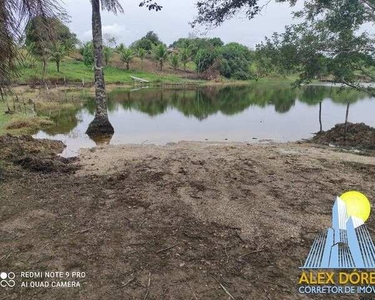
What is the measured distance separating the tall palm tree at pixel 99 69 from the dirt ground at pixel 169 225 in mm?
6521

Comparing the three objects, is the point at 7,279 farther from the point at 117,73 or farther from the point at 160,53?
the point at 160,53

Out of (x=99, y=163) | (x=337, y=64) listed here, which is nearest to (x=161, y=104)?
(x=337, y=64)

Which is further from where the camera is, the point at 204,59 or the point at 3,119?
the point at 204,59

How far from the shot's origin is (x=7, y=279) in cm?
337

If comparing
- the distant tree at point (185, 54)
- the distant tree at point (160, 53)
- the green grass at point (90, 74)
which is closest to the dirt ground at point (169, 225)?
the green grass at point (90, 74)

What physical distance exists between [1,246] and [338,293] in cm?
401

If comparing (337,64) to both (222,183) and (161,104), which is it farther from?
(161,104)

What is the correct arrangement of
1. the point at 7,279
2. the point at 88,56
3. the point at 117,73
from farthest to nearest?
the point at 117,73, the point at 88,56, the point at 7,279

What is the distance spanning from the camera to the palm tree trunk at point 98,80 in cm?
1334

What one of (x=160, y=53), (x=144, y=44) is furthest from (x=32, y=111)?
(x=144, y=44)

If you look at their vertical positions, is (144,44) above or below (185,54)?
above

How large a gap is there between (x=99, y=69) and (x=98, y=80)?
0.48 meters

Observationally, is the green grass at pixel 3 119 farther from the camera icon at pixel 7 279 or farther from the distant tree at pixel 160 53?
the distant tree at pixel 160 53

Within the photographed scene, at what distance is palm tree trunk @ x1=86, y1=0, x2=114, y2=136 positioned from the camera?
13.3 metres
